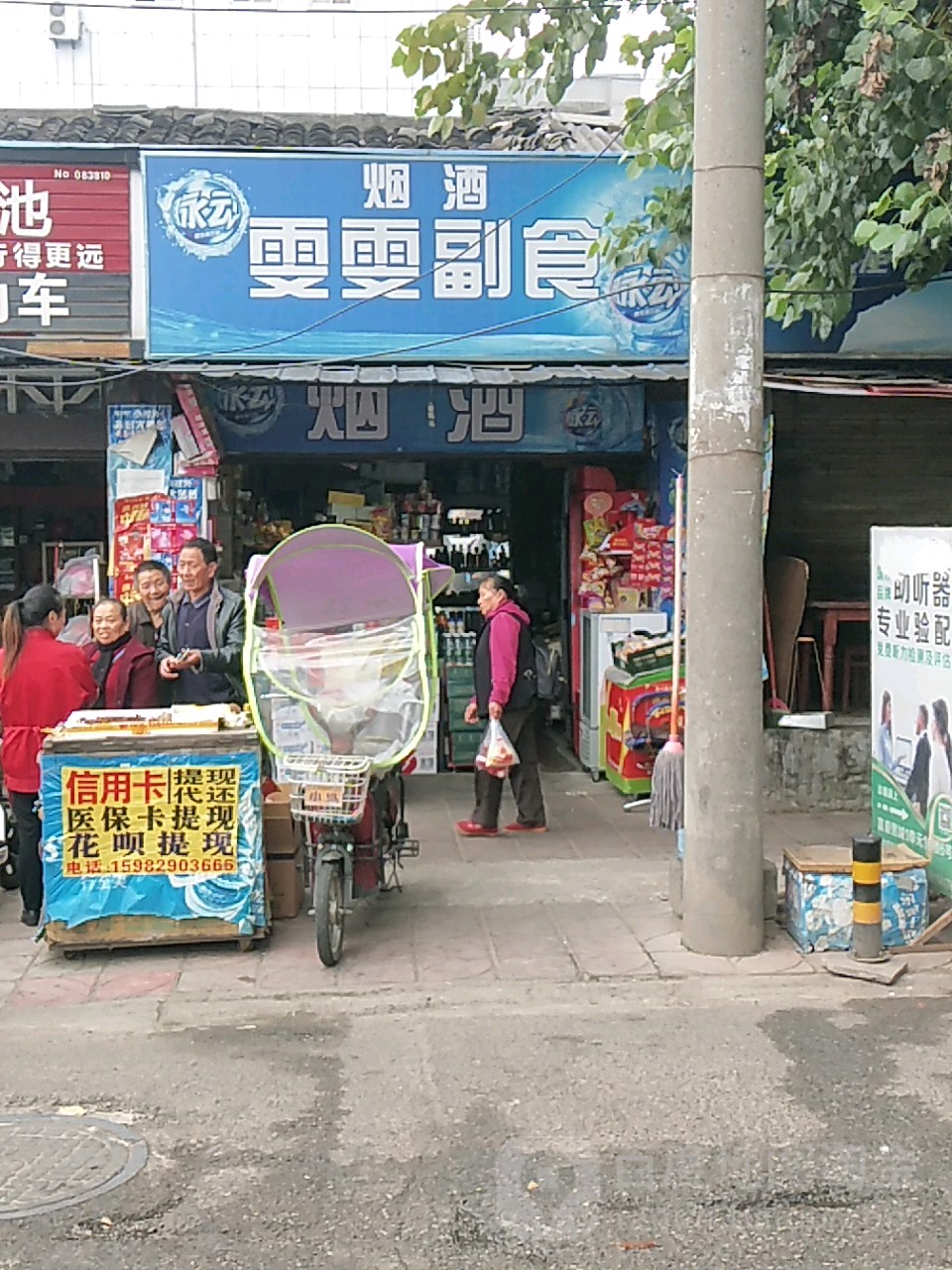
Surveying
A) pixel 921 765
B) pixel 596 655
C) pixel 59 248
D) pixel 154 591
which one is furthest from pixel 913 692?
pixel 59 248

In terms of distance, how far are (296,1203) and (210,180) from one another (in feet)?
24.2

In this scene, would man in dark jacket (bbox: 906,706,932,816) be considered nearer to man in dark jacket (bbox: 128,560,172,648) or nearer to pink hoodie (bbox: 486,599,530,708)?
pink hoodie (bbox: 486,599,530,708)

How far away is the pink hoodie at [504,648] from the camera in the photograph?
8992 millimetres

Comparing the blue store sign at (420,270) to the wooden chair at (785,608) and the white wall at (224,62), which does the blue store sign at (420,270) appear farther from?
the white wall at (224,62)

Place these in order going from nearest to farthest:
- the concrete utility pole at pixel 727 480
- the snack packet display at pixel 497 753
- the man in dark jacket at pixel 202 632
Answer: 1. the concrete utility pole at pixel 727 480
2. the man in dark jacket at pixel 202 632
3. the snack packet display at pixel 497 753

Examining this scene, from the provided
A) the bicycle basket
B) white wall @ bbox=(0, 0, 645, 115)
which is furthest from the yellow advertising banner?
white wall @ bbox=(0, 0, 645, 115)

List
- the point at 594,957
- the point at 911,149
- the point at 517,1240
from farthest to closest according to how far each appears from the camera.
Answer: the point at 911,149 < the point at 594,957 < the point at 517,1240

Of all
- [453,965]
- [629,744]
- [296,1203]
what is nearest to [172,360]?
[629,744]

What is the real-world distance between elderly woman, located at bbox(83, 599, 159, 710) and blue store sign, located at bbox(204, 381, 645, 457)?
120 inches

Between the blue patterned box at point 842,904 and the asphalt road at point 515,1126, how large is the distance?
440 millimetres

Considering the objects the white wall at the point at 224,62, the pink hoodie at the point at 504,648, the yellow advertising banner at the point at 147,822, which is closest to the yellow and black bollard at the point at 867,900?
the yellow advertising banner at the point at 147,822

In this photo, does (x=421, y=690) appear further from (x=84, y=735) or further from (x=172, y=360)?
(x=172, y=360)

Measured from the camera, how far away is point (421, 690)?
6.82 meters

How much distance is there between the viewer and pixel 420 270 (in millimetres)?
9625
